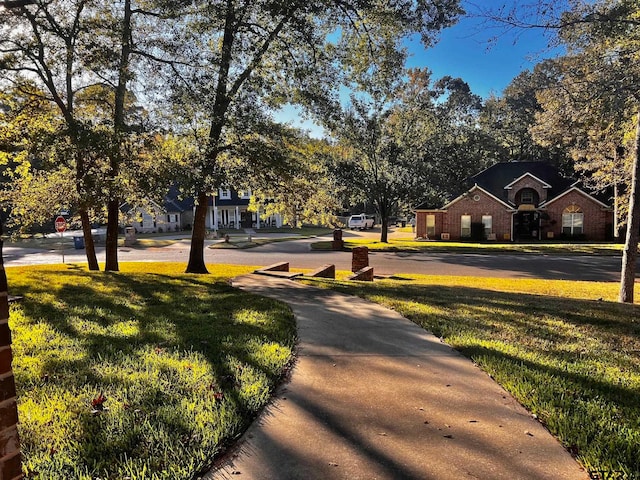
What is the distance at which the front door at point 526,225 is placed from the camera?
32031mm

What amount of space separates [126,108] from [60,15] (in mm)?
3139

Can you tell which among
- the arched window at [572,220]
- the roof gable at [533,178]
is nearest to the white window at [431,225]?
the roof gable at [533,178]

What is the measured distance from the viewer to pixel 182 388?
347cm

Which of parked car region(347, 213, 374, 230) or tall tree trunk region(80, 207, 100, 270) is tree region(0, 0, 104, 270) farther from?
parked car region(347, 213, 374, 230)

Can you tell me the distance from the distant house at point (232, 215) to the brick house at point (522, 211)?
73.2ft

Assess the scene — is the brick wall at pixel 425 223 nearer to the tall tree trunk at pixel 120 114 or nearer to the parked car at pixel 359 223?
the parked car at pixel 359 223

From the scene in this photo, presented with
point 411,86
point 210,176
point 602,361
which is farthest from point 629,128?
point 411,86

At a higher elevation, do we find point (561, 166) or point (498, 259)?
point (561, 166)

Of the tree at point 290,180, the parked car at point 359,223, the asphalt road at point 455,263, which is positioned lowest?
the asphalt road at point 455,263

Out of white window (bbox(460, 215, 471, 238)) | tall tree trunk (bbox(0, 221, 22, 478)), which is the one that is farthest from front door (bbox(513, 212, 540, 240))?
tall tree trunk (bbox(0, 221, 22, 478))

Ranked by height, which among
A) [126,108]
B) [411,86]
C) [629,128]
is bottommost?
[629,128]

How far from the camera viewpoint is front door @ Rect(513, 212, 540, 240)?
32031 millimetres

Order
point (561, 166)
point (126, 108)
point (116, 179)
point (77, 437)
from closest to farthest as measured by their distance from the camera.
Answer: point (77, 437) < point (116, 179) < point (126, 108) < point (561, 166)

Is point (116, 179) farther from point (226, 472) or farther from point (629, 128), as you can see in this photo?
point (629, 128)
